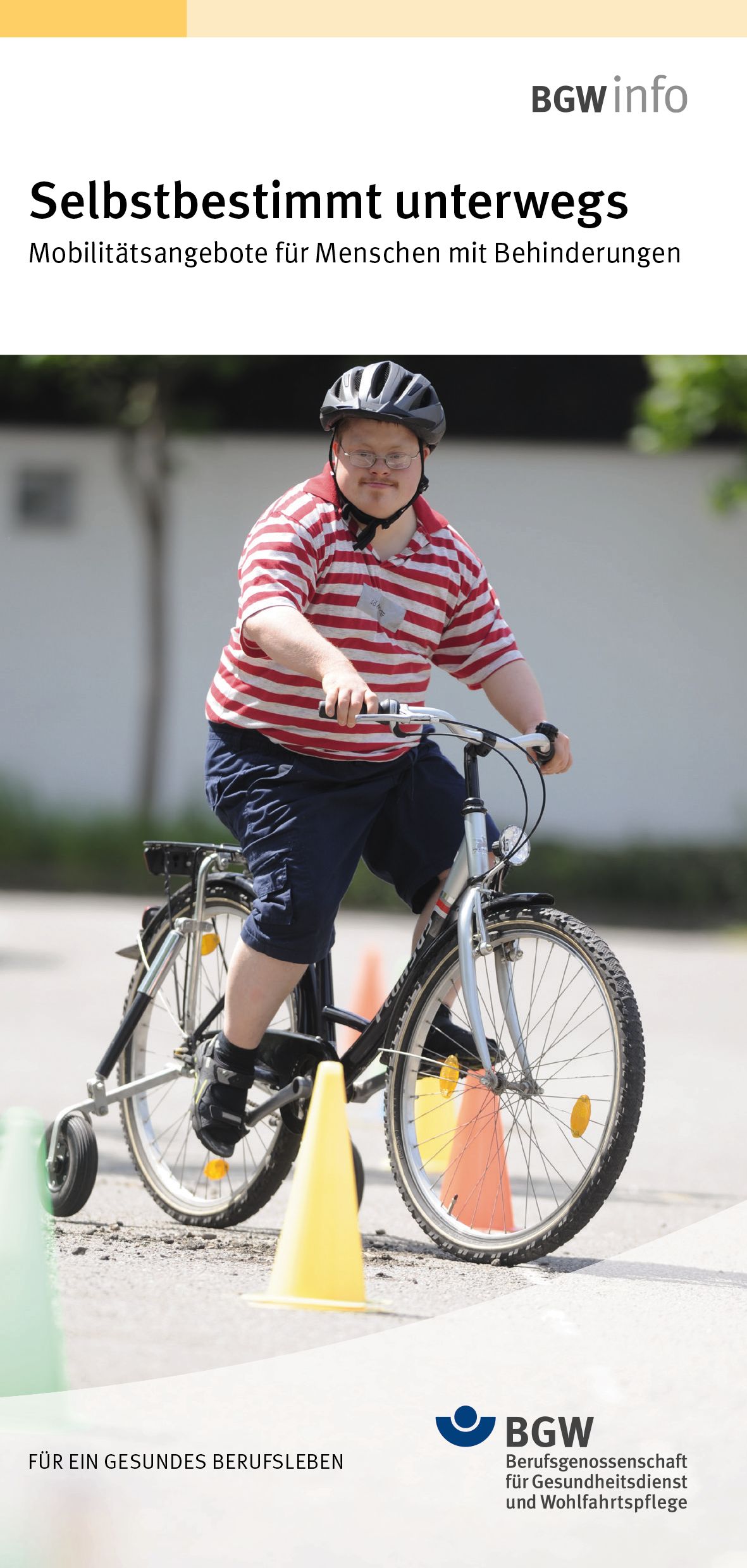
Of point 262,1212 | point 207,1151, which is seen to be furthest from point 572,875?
point 207,1151

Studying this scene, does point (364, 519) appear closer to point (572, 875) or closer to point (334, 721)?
point (334, 721)

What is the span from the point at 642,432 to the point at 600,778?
362cm

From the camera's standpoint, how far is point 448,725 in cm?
417

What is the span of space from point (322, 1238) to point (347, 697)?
42.2 inches

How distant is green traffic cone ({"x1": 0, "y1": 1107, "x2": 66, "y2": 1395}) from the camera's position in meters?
3.41

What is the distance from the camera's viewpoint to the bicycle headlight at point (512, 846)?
429 cm

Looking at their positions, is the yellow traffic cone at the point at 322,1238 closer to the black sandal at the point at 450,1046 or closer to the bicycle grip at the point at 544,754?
the black sandal at the point at 450,1046

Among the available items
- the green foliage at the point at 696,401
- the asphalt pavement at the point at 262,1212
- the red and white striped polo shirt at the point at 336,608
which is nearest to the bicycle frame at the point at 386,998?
the red and white striped polo shirt at the point at 336,608

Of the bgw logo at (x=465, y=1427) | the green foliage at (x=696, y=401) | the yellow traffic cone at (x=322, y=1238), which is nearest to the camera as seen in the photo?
→ the bgw logo at (x=465, y=1427)

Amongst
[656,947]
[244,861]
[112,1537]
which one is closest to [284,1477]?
[112,1537]

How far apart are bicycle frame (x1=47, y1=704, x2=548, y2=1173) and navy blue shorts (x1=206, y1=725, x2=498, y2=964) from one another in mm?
120

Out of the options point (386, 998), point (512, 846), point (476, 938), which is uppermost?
point (512, 846)

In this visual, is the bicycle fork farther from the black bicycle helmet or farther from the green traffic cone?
the green traffic cone

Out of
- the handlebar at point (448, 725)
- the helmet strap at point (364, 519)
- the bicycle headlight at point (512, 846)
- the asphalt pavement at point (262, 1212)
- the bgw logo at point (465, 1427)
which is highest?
the helmet strap at point (364, 519)
